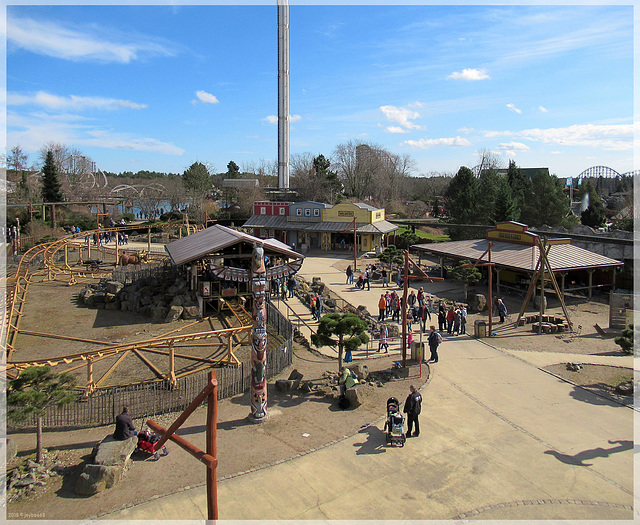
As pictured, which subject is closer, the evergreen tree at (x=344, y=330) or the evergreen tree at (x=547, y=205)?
the evergreen tree at (x=344, y=330)

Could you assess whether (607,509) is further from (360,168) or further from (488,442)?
(360,168)

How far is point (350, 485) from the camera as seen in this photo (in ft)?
34.3

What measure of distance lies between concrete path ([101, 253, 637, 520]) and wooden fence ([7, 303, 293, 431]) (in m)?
4.38

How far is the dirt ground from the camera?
1011 cm

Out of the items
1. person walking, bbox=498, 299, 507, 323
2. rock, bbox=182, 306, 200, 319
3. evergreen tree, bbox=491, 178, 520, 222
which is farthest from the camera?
evergreen tree, bbox=491, 178, 520, 222

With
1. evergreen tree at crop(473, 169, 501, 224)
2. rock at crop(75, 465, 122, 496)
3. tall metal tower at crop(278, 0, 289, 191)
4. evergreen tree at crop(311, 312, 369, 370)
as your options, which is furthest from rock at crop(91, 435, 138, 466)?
tall metal tower at crop(278, 0, 289, 191)

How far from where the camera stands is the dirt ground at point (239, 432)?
10109mm

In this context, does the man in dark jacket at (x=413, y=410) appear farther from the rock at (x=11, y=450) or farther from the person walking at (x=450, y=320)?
the person walking at (x=450, y=320)

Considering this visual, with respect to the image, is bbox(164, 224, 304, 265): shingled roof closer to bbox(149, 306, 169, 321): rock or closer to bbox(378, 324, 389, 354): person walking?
bbox(149, 306, 169, 321): rock

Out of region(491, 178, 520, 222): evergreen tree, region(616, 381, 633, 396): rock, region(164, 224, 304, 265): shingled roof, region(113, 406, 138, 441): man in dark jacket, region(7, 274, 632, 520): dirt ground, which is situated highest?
region(491, 178, 520, 222): evergreen tree

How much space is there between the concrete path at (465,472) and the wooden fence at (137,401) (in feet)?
14.4

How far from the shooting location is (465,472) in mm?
10969

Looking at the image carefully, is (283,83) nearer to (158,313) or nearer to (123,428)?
(158,313)

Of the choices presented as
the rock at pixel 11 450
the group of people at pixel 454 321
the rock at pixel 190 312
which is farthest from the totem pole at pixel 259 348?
the rock at pixel 190 312
